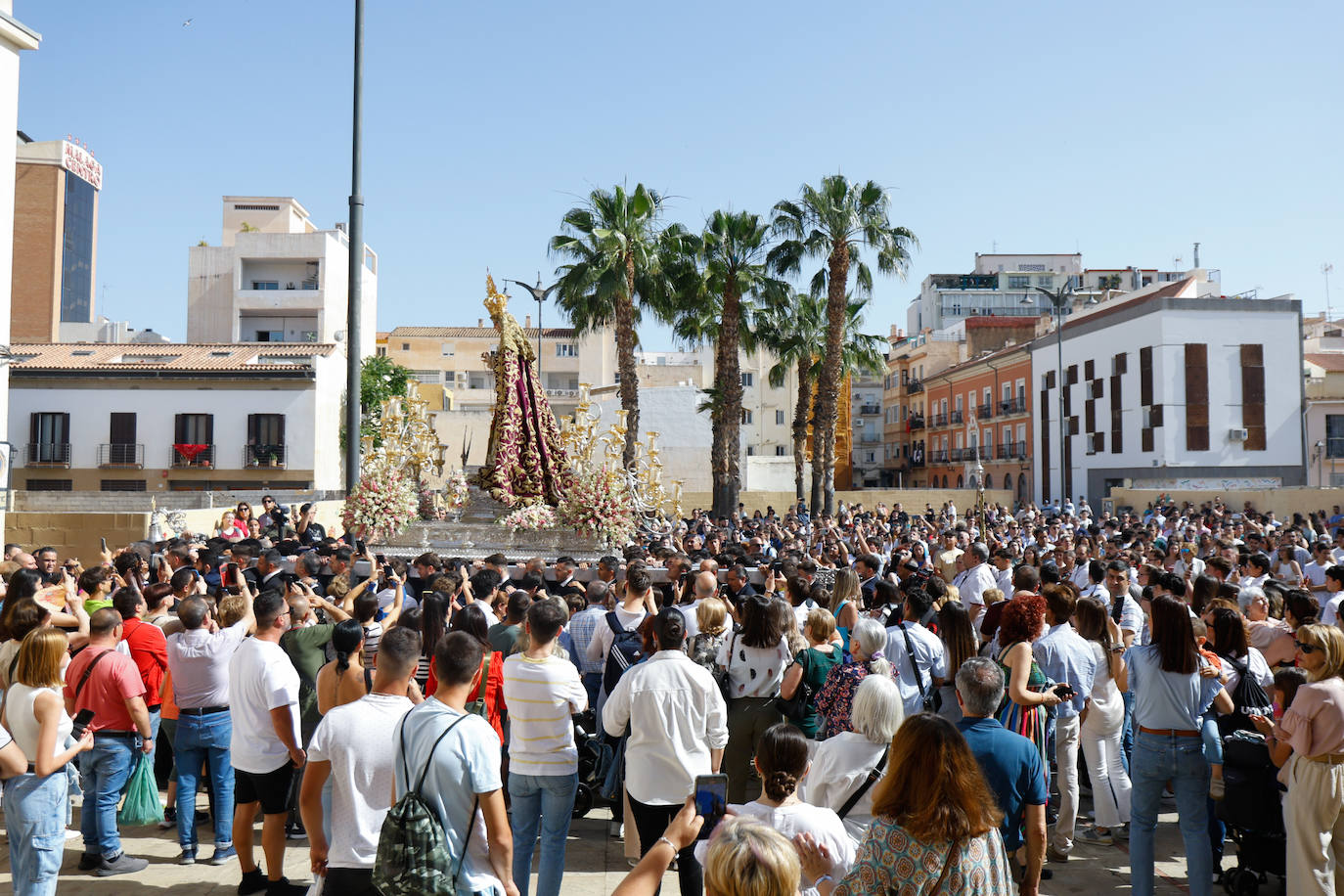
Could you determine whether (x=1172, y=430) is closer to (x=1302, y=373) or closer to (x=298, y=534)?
(x=1302, y=373)

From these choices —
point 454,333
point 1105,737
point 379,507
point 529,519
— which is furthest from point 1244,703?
point 454,333

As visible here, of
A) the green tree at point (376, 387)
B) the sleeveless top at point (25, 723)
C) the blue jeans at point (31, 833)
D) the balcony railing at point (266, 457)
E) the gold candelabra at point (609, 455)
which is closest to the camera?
the blue jeans at point (31, 833)

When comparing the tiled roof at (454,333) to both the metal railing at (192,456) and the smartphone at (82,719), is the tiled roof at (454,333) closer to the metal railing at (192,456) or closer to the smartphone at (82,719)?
the metal railing at (192,456)

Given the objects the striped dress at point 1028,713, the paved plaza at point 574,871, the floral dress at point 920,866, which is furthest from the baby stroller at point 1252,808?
the floral dress at point 920,866

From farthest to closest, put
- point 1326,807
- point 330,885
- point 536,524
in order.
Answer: point 536,524, point 1326,807, point 330,885

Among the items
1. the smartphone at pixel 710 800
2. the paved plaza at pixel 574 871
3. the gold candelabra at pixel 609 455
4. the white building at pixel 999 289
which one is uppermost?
the white building at pixel 999 289

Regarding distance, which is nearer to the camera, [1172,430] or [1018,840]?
[1018,840]

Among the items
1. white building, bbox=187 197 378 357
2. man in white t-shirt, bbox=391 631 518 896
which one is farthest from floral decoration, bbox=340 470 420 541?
white building, bbox=187 197 378 357

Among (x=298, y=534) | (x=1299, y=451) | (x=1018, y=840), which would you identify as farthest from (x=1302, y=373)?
(x=1018, y=840)

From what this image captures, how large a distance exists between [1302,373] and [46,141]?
182ft

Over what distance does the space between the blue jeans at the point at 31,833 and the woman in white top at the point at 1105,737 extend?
18.5ft

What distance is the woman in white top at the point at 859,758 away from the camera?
397 cm

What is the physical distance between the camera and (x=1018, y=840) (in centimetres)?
445

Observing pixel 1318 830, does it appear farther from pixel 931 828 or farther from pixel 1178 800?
pixel 931 828
